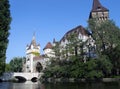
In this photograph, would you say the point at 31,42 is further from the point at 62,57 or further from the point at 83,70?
the point at 83,70

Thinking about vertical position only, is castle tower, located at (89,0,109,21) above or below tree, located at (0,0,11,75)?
above

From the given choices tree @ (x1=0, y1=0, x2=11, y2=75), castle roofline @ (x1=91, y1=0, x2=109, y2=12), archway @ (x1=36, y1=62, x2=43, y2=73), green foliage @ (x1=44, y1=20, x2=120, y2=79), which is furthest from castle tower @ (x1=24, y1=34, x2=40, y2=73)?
tree @ (x1=0, y1=0, x2=11, y2=75)

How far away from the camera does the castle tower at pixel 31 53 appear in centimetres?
9944

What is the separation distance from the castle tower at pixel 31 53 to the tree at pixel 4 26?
6946cm

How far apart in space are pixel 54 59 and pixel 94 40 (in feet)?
35.2

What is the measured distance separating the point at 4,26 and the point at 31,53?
74.5m

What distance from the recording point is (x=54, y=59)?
2431 inches

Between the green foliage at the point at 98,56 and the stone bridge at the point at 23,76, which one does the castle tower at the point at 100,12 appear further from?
the stone bridge at the point at 23,76

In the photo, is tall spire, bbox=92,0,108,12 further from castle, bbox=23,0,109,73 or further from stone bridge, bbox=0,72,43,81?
stone bridge, bbox=0,72,43,81

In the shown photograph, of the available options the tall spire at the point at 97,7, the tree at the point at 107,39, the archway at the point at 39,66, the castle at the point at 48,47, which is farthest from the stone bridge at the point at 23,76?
the tree at the point at 107,39

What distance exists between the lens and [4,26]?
2808cm

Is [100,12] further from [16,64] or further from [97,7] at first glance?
[16,64]

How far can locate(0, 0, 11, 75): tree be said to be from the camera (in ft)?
90.6

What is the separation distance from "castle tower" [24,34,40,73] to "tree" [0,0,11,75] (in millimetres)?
69464
